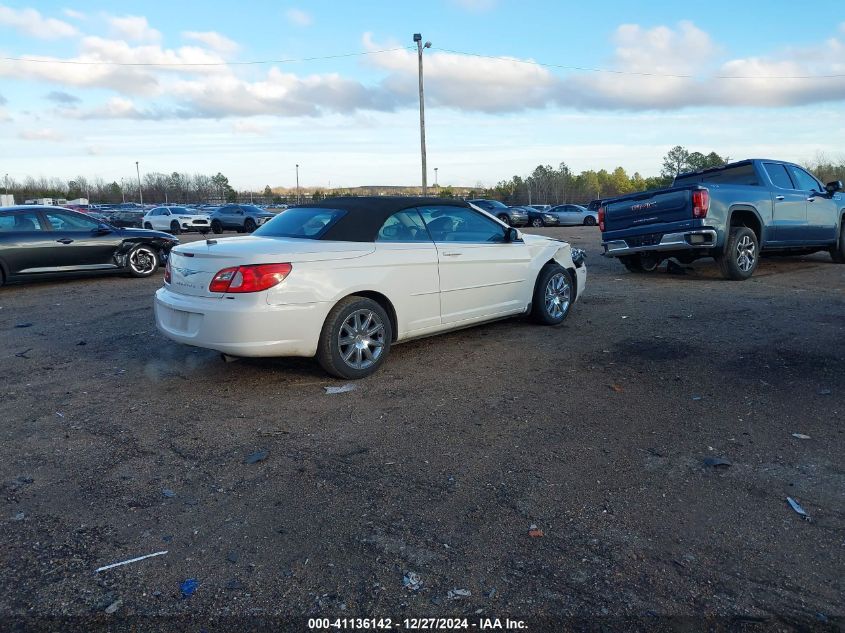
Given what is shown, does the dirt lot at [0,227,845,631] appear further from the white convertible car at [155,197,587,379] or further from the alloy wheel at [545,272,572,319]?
the alloy wheel at [545,272,572,319]

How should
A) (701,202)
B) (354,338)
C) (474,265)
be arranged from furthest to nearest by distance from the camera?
(701,202) → (474,265) → (354,338)

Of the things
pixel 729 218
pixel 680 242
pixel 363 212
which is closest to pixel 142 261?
pixel 363 212

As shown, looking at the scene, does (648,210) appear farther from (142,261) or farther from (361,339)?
(142,261)

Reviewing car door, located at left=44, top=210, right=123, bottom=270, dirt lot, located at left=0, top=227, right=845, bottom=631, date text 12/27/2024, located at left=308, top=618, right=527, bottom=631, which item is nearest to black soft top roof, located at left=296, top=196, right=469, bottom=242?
dirt lot, located at left=0, top=227, right=845, bottom=631

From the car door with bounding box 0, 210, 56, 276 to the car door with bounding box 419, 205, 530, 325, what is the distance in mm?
8269

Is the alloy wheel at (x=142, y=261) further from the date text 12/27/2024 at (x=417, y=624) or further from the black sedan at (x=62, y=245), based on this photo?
the date text 12/27/2024 at (x=417, y=624)

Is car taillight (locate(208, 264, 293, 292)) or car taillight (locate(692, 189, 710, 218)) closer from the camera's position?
car taillight (locate(208, 264, 293, 292))

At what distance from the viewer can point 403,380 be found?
547cm

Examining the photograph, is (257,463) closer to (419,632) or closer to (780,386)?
(419,632)

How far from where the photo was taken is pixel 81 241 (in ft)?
38.7

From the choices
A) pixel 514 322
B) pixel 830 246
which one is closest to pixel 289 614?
pixel 514 322

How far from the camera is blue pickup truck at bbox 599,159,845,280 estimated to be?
10.2 m

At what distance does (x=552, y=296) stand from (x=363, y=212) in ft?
8.82

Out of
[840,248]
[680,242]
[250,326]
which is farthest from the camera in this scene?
[840,248]
